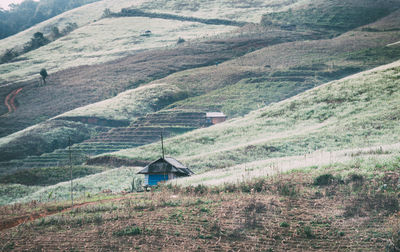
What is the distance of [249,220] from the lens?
15164 mm

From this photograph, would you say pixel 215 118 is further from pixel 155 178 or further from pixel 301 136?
pixel 155 178

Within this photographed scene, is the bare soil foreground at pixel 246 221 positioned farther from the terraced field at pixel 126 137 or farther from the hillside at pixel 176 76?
the terraced field at pixel 126 137

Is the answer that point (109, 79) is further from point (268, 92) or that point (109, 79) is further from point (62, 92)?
point (268, 92)

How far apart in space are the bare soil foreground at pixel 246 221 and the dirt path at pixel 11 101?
8736 cm

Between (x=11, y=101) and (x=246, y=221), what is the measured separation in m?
99.6

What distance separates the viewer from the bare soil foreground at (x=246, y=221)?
1364cm

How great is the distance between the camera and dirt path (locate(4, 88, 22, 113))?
3879 inches

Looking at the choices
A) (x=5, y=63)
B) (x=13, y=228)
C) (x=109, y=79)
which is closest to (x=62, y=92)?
(x=109, y=79)

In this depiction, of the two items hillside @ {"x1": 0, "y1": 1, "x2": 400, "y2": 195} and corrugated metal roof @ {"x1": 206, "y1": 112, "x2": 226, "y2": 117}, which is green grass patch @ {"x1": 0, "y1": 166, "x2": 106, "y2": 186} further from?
corrugated metal roof @ {"x1": 206, "y1": 112, "x2": 226, "y2": 117}

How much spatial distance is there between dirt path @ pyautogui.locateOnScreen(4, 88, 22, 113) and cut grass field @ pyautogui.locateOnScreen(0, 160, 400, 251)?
282 feet

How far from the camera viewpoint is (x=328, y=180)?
18031 mm

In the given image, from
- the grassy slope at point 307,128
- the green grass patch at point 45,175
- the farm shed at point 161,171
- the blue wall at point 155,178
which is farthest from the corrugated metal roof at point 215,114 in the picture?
the blue wall at point 155,178

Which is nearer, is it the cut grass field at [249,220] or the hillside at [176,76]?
the cut grass field at [249,220]

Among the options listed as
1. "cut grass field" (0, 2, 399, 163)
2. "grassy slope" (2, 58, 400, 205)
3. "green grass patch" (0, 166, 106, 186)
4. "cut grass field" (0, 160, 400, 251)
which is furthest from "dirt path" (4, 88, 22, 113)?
"cut grass field" (0, 160, 400, 251)
